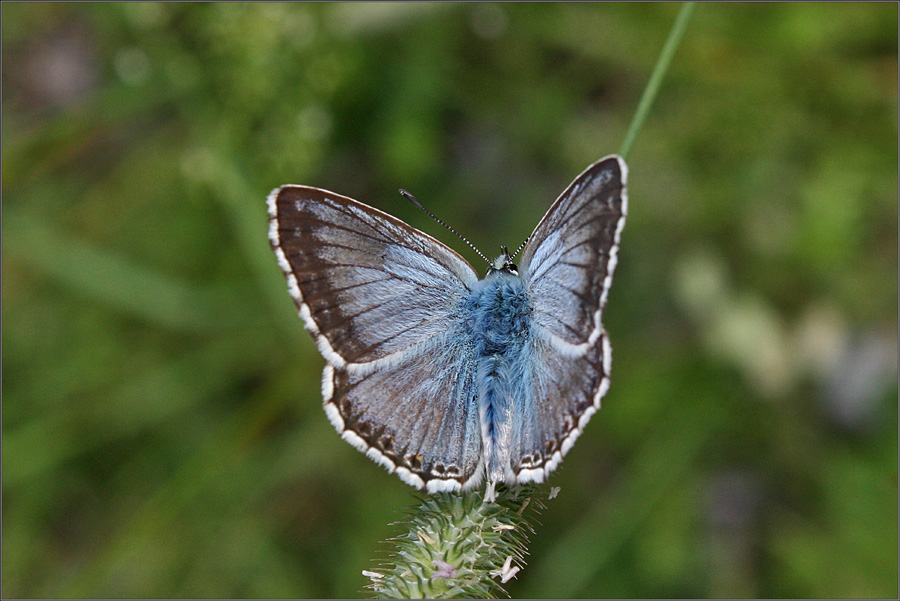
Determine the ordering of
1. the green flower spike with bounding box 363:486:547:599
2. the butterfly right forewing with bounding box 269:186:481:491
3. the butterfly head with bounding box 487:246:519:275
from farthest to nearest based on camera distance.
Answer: the butterfly head with bounding box 487:246:519:275, the butterfly right forewing with bounding box 269:186:481:491, the green flower spike with bounding box 363:486:547:599

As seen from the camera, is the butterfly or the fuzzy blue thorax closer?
the butterfly

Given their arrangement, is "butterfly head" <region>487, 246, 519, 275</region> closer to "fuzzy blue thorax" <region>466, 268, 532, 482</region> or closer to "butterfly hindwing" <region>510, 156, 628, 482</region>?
"fuzzy blue thorax" <region>466, 268, 532, 482</region>

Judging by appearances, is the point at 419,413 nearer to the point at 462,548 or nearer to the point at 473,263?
the point at 462,548

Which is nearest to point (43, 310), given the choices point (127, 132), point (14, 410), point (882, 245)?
point (14, 410)

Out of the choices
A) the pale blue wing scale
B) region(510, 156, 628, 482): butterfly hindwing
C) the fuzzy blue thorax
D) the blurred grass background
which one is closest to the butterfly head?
the fuzzy blue thorax

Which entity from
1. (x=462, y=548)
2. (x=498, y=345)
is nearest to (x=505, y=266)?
(x=498, y=345)

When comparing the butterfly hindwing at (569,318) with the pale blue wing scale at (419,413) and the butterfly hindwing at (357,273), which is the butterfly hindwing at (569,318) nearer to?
the pale blue wing scale at (419,413)
